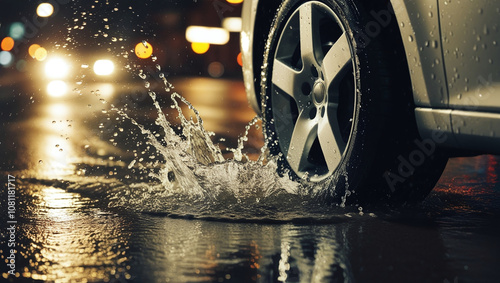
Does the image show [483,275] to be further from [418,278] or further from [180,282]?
[180,282]

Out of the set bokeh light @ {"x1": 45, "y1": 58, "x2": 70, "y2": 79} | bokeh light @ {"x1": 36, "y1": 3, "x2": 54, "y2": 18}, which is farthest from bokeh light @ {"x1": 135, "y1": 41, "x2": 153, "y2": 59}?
bokeh light @ {"x1": 45, "y1": 58, "x2": 70, "y2": 79}

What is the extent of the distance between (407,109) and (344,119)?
52 centimetres

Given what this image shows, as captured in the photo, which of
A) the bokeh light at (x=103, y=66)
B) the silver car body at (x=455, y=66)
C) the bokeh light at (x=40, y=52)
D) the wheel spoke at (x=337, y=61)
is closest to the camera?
the silver car body at (x=455, y=66)

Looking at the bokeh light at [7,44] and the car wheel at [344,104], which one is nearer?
the car wheel at [344,104]

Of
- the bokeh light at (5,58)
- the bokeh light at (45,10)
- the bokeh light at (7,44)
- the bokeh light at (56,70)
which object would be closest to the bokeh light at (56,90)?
the bokeh light at (56,70)

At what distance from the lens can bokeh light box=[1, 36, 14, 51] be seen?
2132 centimetres

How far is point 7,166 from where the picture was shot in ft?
20.8

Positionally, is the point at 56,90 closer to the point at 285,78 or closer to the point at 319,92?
the point at 285,78

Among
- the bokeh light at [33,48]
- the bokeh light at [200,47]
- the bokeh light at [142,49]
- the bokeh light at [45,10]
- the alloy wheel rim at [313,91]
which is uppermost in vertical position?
the bokeh light at [200,47]

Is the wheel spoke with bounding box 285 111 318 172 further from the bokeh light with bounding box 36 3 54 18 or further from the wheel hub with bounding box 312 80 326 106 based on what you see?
the bokeh light with bounding box 36 3 54 18

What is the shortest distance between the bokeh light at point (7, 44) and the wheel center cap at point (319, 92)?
58.4ft

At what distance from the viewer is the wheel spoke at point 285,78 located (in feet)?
Answer: 15.8

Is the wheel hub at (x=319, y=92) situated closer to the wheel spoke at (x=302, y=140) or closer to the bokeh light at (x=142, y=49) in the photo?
the wheel spoke at (x=302, y=140)

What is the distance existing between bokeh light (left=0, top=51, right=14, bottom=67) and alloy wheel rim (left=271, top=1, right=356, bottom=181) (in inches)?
669
